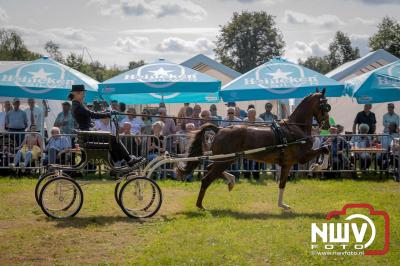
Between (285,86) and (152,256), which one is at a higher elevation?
(285,86)

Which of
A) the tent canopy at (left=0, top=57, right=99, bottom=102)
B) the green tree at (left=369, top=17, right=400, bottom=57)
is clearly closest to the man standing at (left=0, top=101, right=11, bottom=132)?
the tent canopy at (left=0, top=57, right=99, bottom=102)

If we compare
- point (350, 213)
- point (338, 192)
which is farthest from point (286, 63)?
point (350, 213)

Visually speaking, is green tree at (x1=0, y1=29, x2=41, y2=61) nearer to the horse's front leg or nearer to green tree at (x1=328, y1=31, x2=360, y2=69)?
green tree at (x1=328, y1=31, x2=360, y2=69)

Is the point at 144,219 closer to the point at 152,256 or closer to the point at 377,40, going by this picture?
the point at 152,256

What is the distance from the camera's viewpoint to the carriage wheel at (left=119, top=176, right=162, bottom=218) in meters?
9.88

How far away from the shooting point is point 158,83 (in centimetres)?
1545

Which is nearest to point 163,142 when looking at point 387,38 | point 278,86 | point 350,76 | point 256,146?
point 278,86

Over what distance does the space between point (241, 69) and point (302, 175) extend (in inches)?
2329

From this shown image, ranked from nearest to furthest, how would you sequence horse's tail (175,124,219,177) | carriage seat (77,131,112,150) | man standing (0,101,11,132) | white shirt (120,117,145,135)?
carriage seat (77,131,112,150) < horse's tail (175,124,219,177) < white shirt (120,117,145,135) < man standing (0,101,11,132)

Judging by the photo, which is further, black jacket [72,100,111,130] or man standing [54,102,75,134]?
man standing [54,102,75,134]

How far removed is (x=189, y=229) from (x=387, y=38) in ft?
178

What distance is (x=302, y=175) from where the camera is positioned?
1543cm

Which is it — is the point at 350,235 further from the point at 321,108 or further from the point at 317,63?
the point at 317,63

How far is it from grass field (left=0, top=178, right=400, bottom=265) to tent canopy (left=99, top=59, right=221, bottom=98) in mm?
3272
